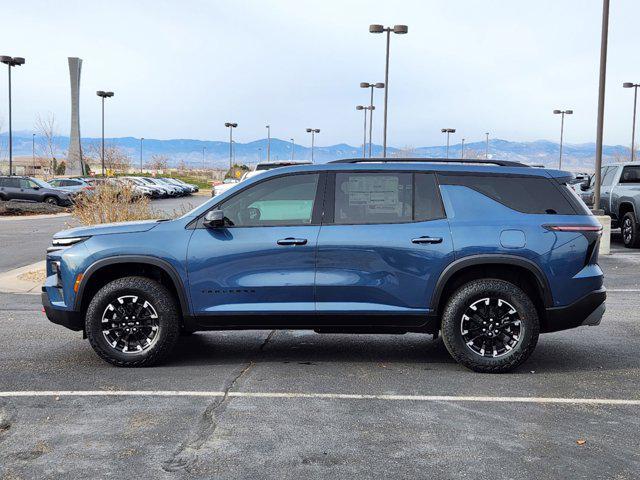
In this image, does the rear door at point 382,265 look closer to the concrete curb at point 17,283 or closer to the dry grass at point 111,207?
the concrete curb at point 17,283

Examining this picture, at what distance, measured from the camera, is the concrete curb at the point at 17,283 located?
41.2 feet

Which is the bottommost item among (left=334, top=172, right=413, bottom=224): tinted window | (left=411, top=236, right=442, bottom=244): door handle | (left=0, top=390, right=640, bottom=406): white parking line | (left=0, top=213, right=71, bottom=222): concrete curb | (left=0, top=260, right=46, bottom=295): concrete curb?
(left=0, top=260, right=46, bottom=295): concrete curb

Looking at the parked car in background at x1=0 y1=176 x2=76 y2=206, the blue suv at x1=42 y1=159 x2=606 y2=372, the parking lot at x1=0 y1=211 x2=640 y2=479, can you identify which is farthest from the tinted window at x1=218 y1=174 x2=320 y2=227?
the parked car in background at x1=0 y1=176 x2=76 y2=206

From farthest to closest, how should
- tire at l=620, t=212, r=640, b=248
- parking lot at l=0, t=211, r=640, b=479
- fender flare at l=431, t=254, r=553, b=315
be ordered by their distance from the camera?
tire at l=620, t=212, r=640, b=248
fender flare at l=431, t=254, r=553, b=315
parking lot at l=0, t=211, r=640, b=479

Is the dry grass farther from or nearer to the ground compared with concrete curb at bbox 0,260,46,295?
farther from the ground

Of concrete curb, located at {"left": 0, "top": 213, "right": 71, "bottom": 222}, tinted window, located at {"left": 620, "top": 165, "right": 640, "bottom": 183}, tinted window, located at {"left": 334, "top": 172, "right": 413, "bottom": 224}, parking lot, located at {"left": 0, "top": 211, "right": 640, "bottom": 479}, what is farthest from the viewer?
concrete curb, located at {"left": 0, "top": 213, "right": 71, "bottom": 222}

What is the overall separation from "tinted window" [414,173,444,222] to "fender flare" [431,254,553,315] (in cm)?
46

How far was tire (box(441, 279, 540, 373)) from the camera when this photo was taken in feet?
22.4

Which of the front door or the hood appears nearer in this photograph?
the front door

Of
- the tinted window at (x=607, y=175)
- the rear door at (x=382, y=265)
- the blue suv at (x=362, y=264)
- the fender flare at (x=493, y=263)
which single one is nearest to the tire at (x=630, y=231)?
the tinted window at (x=607, y=175)

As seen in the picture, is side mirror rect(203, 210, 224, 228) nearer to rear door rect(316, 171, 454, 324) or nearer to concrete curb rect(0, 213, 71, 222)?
rear door rect(316, 171, 454, 324)

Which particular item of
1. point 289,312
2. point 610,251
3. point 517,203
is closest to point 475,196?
point 517,203

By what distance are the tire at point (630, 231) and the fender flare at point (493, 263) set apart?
12747 mm

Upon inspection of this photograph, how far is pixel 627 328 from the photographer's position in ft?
30.2
